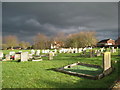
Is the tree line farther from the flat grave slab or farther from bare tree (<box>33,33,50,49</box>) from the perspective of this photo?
the flat grave slab

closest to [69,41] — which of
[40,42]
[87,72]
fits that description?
[40,42]

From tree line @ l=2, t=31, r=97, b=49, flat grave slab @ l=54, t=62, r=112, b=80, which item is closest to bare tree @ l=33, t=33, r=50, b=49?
tree line @ l=2, t=31, r=97, b=49

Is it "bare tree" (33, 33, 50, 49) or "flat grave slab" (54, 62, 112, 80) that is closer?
"flat grave slab" (54, 62, 112, 80)

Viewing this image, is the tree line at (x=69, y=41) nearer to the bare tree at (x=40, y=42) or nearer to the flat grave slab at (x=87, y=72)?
the bare tree at (x=40, y=42)

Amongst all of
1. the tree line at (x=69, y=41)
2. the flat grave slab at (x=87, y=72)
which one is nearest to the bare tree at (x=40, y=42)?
the tree line at (x=69, y=41)

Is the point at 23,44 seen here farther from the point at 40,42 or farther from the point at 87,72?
the point at 87,72

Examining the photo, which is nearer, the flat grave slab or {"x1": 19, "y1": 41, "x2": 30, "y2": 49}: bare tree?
the flat grave slab

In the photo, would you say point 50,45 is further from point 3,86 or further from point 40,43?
point 3,86

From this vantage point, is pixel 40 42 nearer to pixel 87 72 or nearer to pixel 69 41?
pixel 69 41

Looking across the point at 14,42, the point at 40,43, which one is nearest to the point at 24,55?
the point at 40,43

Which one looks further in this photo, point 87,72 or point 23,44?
point 23,44

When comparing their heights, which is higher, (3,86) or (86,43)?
(86,43)

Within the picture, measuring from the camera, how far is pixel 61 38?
198 feet

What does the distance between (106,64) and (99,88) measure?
263 cm
